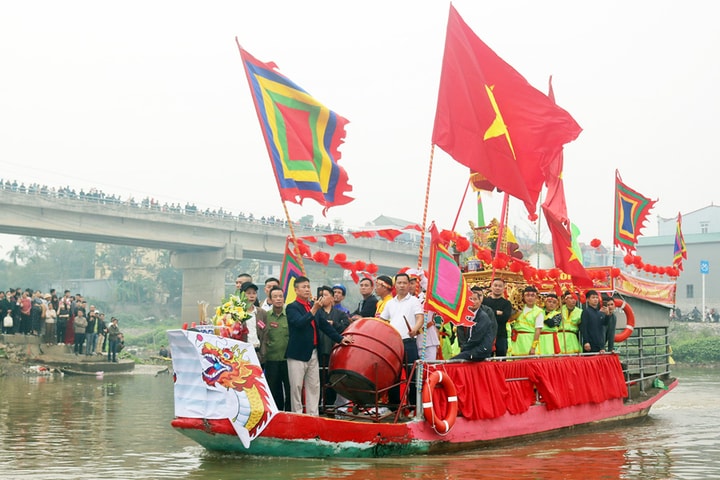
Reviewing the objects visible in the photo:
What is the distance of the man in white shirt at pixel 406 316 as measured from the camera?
33.6 ft

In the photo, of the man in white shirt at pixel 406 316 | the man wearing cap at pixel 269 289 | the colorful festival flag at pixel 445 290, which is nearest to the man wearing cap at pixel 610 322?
the colorful festival flag at pixel 445 290

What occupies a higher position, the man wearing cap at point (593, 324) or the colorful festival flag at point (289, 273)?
the colorful festival flag at point (289, 273)

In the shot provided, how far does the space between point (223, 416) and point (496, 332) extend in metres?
3.59

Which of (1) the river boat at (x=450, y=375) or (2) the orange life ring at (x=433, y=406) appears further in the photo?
(2) the orange life ring at (x=433, y=406)

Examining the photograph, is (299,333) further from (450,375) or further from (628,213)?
(628,213)

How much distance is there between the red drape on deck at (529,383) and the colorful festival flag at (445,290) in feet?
1.98

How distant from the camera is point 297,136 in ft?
36.1

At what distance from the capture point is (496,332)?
1086 centimetres

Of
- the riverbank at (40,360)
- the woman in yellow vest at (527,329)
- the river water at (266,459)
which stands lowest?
the river water at (266,459)

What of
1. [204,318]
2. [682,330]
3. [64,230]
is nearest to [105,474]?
[204,318]

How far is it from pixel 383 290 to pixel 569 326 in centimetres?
391

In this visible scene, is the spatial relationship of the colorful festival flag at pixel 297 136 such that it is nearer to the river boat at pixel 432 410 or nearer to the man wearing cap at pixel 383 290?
the man wearing cap at pixel 383 290

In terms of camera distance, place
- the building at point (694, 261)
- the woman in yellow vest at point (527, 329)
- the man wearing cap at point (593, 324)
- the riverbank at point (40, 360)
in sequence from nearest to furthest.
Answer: the woman in yellow vest at point (527, 329) < the man wearing cap at point (593, 324) < the riverbank at point (40, 360) < the building at point (694, 261)

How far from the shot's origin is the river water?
8772 mm
